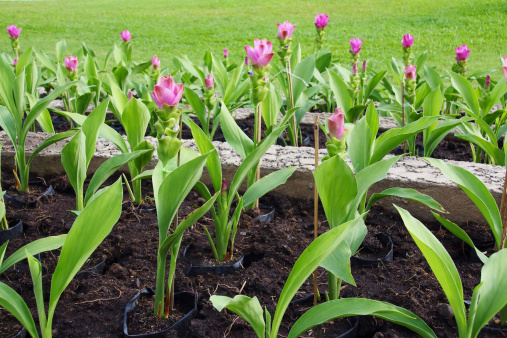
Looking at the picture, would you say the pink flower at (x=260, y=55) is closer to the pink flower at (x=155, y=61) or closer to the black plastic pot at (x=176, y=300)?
the black plastic pot at (x=176, y=300)

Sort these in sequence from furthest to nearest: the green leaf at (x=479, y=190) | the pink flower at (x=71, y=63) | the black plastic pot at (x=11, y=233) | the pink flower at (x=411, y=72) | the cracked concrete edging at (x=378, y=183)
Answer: the pink flower at (x=71, y=63) < the pink flower at (x=411, y=72) < the cracked concrete edging at (x=378, y=183) < the black plastic pot at (x=11, y=233) < the green leaf at (x=479, y=190)

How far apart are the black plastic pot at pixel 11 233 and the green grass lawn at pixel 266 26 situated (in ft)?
16.7

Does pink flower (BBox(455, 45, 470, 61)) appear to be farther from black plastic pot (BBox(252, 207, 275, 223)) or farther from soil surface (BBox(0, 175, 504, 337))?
black plastic pot (BBox(252, 207, 275, 223))

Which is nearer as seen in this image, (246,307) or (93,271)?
(246,307)

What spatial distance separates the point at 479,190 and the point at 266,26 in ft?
27.7

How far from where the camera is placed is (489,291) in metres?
1.15

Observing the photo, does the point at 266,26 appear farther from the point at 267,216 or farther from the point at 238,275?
the point at 238,275

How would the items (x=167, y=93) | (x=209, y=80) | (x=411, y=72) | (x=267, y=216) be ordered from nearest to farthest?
1. (x=167, y=93)
2. (x=267, y=216)
3. (x=209, y=80)
4. (x=411, y=72)

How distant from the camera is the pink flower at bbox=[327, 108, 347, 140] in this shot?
4.14ft

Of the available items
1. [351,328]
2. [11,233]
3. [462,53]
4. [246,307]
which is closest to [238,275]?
[351,328]

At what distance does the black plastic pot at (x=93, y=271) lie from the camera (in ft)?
5.53

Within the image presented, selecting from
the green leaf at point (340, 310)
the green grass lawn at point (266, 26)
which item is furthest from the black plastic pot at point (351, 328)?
the green grass lawn at point (266, 26)

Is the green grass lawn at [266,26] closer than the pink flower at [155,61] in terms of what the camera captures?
No

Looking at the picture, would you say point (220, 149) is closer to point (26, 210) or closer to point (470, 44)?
point (26, 210)
